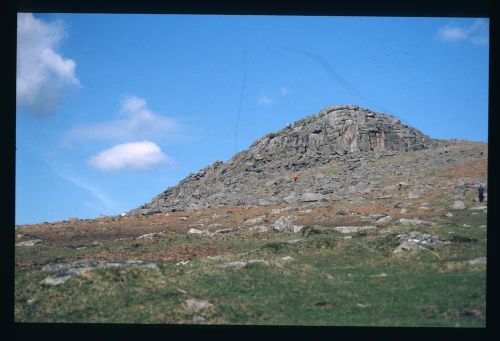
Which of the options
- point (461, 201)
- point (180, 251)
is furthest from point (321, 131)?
point (180, 251)

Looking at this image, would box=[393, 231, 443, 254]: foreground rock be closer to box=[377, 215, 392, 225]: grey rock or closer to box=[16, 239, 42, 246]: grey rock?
box=[377, 215, 392, 225]: grey rock

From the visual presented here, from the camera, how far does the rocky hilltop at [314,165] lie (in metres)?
71.3

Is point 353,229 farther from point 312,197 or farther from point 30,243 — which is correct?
point 312,197

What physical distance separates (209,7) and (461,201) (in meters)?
30.0

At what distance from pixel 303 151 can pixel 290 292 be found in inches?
3578

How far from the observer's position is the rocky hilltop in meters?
71.3

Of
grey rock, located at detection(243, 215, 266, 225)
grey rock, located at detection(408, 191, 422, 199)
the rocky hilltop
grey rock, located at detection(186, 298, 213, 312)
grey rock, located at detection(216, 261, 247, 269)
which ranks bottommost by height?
grey rock, located at detection(186, 298, 213, 312)

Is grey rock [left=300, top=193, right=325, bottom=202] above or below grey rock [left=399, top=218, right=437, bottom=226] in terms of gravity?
above

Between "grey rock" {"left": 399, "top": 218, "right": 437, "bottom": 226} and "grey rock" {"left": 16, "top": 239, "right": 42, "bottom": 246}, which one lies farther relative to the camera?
"grey rock" {"left": 16, "top": 239, "right": 42, "bottom": 246}

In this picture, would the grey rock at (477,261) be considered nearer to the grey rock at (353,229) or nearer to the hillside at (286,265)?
the hillside at (286,265)

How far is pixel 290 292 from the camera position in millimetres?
18594

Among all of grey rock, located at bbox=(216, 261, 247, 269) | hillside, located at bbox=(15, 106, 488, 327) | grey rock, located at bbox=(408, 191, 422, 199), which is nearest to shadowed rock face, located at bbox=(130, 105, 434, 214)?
grey rock, located at bbox=(408, 191, 422, 199)

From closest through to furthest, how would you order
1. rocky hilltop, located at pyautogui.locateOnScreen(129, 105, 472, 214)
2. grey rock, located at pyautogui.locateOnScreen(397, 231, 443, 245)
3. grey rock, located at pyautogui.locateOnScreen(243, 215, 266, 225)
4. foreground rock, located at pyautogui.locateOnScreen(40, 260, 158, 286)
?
foreground rock, located at pyautogui.locateOnScreen(40, 260, 158, 286)
grey rock, located at pyautogui.locateOnScreen(397, 231, 443, 245)
grey rock, located at pyautogui.locateOnScreen(243, 215, 266, 225)
rocky hilltop, located at pyautogui.locateOnScreen(129, 105, 472, 214)
